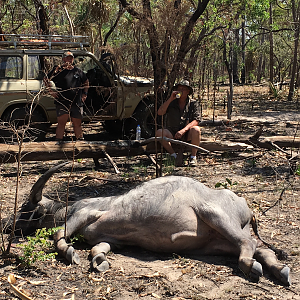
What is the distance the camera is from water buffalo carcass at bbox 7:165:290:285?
4078mm

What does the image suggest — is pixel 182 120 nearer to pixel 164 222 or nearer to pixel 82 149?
pixel 82 149

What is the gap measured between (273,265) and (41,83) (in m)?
7.24

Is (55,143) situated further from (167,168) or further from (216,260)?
(216,260)

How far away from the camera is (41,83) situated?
9516 mm

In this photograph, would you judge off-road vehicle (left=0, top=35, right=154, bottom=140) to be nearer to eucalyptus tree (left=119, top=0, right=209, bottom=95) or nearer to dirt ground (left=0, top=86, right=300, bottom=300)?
eucalyptus tree (left=119, top=0, right=209, bottom=95)

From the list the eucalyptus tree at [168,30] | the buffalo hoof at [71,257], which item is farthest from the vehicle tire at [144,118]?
the buffalo hoof at [71,257]

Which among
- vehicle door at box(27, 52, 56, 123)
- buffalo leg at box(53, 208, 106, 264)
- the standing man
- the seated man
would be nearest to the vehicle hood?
the standing man

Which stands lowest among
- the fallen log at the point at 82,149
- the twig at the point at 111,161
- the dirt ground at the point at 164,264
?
the dirt ground at the point at 164,264

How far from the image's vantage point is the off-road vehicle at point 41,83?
930 centimetres

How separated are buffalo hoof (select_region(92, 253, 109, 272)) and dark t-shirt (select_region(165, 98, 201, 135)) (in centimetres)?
437

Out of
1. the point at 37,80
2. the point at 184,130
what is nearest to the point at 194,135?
the point at 184,130

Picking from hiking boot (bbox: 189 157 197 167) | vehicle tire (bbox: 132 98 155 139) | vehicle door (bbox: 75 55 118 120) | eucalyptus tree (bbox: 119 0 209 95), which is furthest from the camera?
vehicle tire (bbox: 132 98 155 139)

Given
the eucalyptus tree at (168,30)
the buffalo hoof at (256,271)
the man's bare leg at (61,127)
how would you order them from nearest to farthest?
the buffalo hoof at (256,271), the eucalyptus tree at (168,30), the man's bare leg at (61,127)

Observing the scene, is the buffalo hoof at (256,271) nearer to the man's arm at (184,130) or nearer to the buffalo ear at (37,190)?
the buffalo ear at (37,190)
